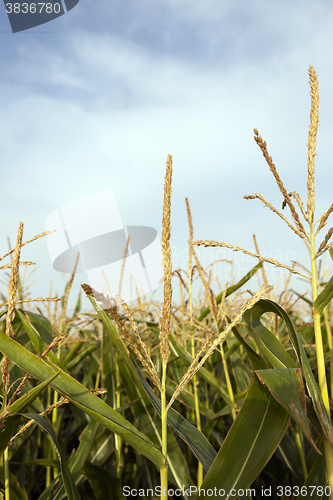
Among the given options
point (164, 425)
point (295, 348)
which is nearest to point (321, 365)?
point (295, 348)

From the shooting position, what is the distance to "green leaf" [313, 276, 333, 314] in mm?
972

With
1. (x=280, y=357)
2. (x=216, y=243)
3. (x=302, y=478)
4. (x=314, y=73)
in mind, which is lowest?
(x=302, y=478)

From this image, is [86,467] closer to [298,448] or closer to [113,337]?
[113,337]

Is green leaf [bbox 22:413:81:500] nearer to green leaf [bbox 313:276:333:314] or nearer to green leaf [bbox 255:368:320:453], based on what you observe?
green leaf [bbox 255:368:320:453]

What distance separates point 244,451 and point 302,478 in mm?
1356

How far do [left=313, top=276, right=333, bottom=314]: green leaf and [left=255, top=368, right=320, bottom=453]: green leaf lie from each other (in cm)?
27

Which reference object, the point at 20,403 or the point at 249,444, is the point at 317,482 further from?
the point at 20,403

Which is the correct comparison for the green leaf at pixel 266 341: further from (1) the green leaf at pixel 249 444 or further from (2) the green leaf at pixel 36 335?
(2) the green leaf at pixel 36 335

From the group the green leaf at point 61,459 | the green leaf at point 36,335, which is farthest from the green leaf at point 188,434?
the green leaf at point 36,335

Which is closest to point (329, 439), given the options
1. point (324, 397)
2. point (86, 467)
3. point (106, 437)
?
point (324, 397)

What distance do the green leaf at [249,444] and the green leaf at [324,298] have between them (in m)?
0.30

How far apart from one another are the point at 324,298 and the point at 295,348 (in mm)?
172

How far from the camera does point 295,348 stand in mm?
956

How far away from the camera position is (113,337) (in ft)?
3.47
